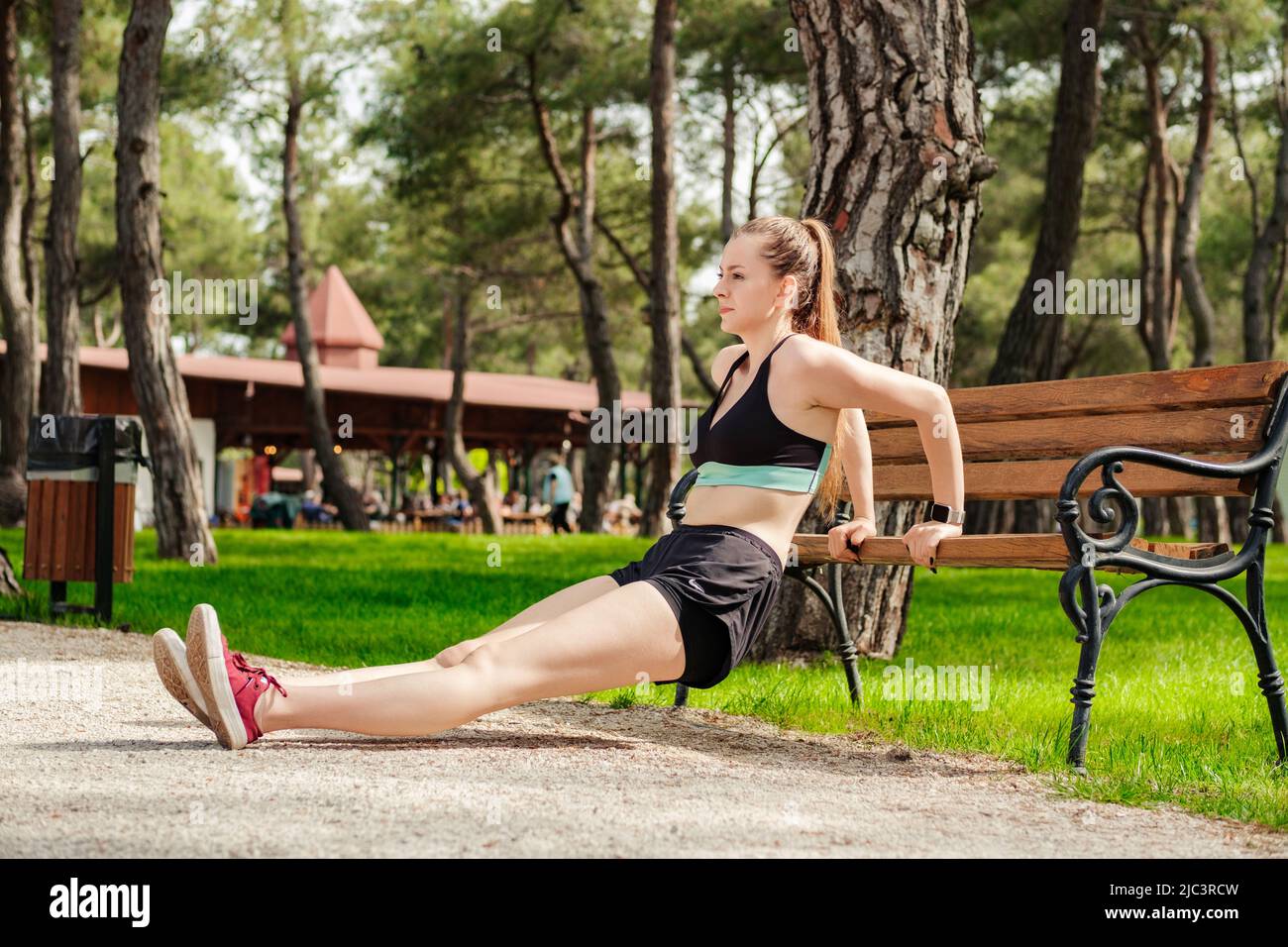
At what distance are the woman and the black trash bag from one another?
3687 mm

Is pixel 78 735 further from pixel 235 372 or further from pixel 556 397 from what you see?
pixel 556 397

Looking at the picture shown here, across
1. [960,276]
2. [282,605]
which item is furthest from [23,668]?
[960,276]

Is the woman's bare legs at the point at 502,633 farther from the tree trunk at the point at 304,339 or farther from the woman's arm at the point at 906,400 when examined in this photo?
the tree trunk at the point at 304,339

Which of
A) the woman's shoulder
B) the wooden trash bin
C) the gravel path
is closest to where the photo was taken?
the gravel path

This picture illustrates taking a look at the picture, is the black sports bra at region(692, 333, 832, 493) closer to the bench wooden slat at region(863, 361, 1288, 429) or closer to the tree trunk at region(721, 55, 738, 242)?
the bench wooden slat at region(863, 361, 1288, 429)

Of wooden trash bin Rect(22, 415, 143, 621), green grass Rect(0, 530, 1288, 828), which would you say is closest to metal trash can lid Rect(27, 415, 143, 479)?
wooden trash bin Rect(22, 415, 143, 621)

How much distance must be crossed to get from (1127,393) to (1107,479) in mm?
746

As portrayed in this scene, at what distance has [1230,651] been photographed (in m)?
6.93

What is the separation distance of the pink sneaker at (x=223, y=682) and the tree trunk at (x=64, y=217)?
15.1 metres

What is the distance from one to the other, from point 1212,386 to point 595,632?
1.96m

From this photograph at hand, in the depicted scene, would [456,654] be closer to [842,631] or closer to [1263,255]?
[842,631]

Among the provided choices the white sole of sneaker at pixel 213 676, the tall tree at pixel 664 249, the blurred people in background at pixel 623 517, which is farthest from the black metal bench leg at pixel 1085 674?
the blurred people in background at pixel 623 517

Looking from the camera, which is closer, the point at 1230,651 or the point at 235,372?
the point at 1230,651

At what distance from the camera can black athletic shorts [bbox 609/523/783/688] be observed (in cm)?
358
